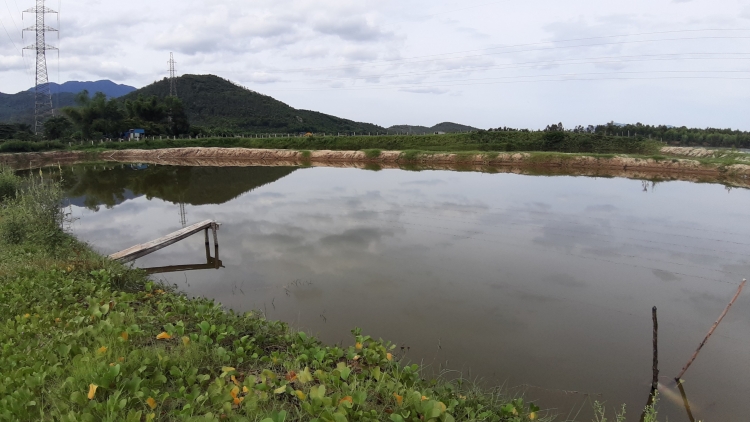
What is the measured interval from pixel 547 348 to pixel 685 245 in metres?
8.37

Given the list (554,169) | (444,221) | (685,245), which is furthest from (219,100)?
(685,245)

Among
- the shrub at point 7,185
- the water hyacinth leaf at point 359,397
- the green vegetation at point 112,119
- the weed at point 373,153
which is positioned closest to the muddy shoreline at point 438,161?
the weed at point 373,153

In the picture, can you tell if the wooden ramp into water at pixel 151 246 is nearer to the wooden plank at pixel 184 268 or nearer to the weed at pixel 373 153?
the wooden plank at pixel 184 268

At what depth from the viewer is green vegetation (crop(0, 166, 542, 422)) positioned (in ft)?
10.4

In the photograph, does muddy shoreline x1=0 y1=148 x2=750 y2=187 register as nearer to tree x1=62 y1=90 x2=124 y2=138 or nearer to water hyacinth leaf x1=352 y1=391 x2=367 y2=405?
tree x1=62 y1=90 x2=124 y2=138

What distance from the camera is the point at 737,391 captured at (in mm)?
5367

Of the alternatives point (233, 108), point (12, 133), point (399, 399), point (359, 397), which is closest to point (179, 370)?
point (359, 397)

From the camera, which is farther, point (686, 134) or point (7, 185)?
point (686, 134)

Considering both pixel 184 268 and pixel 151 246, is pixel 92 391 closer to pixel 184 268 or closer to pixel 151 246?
pixel 151 246

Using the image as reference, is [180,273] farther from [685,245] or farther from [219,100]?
[219,100]

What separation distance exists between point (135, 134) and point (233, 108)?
32.6 m

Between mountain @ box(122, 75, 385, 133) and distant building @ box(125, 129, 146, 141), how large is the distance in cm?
1966

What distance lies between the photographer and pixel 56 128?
153 feet

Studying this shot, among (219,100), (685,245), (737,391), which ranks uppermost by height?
(219,100)
